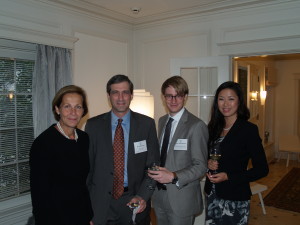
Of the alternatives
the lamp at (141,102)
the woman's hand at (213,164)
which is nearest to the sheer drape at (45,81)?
the lamp at (141,102)

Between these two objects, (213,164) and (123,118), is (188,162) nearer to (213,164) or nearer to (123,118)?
(213,164)

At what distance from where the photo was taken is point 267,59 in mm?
8164

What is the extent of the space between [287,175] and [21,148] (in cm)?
623

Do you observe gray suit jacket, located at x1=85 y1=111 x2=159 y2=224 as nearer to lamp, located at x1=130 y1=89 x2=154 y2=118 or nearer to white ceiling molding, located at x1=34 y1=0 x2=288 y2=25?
lamp, located at x1=130 y1=89 x2=154 y2=118

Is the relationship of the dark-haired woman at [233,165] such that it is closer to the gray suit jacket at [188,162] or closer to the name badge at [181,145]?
the gray suit jacket at [188,162]

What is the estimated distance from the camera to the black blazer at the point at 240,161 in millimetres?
1978

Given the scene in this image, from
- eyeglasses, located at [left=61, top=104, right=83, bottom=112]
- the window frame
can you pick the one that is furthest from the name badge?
the window frame

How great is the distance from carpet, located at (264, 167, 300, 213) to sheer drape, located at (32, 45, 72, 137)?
4.17 metres

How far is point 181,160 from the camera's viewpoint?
2.04 m

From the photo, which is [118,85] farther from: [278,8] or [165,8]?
[278,8]

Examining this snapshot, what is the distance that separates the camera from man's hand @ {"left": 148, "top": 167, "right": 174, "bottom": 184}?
1.83 m

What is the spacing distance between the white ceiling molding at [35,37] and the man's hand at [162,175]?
7.28 feet

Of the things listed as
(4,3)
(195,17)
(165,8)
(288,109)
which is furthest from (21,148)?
(288,109)

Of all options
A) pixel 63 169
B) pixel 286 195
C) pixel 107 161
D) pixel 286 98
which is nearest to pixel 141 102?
pixel 107 161
